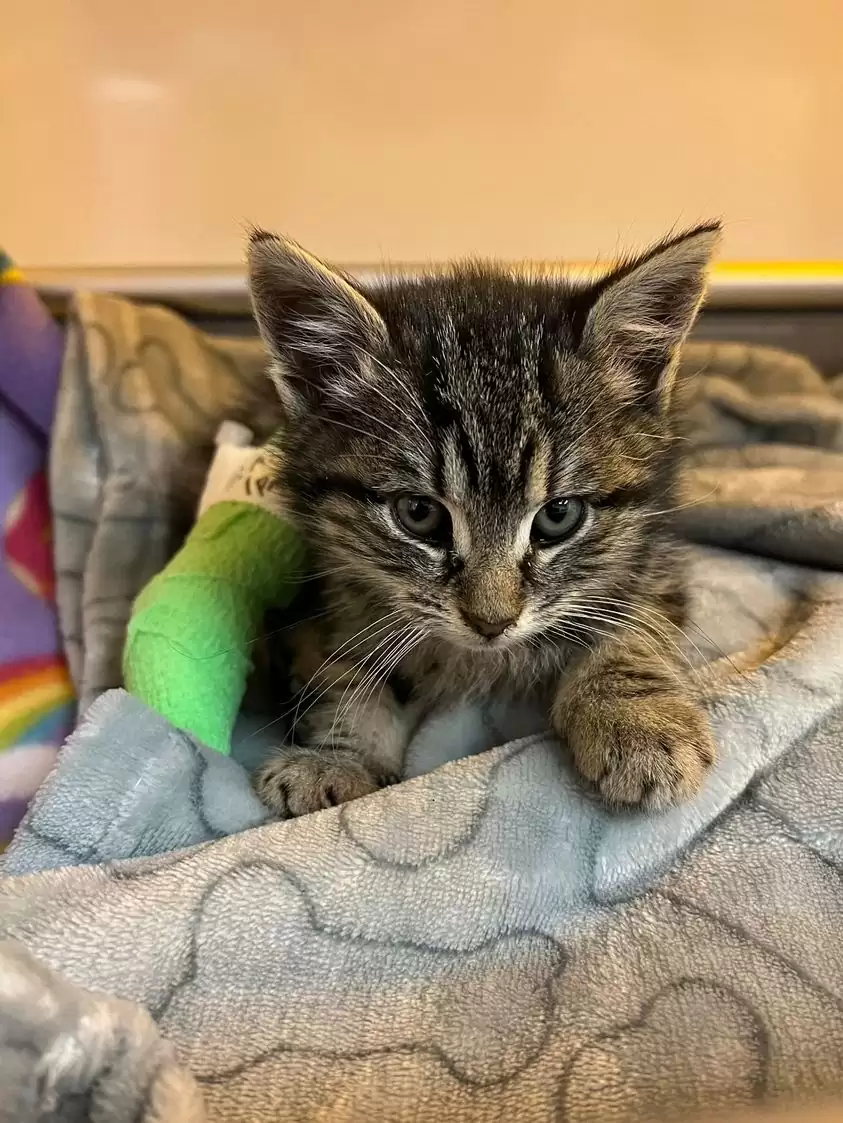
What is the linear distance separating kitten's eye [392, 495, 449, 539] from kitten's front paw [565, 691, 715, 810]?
26cm

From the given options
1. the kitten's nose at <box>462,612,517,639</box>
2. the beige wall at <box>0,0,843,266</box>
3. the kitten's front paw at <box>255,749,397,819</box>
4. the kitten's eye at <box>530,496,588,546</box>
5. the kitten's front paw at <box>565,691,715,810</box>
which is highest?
the beige wall at <box>0,0,843,266</box>

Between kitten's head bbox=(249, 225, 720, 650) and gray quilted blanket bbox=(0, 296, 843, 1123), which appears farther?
kitten's head bbox=(249, 225, 720, 650)

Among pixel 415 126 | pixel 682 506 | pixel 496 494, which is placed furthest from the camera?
pixel 415 126

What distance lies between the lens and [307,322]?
101 cm

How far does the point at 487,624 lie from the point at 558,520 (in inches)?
6.0

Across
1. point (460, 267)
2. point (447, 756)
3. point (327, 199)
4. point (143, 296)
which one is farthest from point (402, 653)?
point (327, 199)

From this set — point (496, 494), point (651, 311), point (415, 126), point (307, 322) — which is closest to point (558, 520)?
point (496, 494)

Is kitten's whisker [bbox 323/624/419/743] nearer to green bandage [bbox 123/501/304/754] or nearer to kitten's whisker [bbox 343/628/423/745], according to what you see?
kitten's whisker [bbox 343/628/423/745]

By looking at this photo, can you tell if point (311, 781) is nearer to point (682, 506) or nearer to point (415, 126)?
point (682, 506)

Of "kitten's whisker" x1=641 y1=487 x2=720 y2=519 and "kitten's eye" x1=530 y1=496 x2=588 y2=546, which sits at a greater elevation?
"kitten's eye" x1=530 y1=496 x2=588 y2=546

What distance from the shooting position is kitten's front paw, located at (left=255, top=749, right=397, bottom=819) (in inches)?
39.3

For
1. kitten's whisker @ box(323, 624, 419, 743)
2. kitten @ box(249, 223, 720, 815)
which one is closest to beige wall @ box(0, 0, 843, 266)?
kitten @ box(249, 223, 720, 815)

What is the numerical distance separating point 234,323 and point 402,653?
1223mm

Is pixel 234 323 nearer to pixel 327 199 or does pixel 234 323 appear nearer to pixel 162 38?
pixel 327 199
